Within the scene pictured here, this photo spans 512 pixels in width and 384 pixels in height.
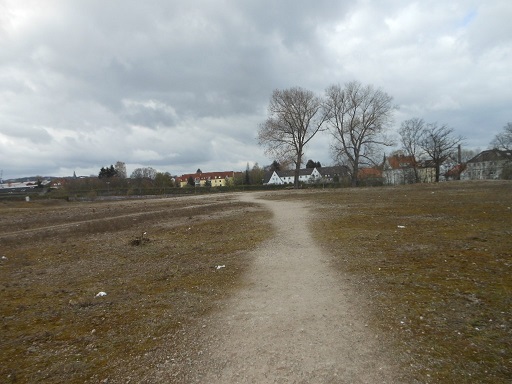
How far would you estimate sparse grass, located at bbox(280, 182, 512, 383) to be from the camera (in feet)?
11.1

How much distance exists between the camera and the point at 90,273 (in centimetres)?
768

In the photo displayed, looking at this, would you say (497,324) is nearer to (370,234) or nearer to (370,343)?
(370,343)

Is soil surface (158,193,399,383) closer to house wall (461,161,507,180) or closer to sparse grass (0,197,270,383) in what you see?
sparse grass (0,197,270,383)

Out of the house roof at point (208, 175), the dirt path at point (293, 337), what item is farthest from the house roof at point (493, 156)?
the house roof at point (208, 175)

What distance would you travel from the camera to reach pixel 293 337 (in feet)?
13.4

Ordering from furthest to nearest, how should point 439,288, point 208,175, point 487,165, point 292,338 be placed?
point 208,175 < point 487,165 < point 439,288 < point 292,338

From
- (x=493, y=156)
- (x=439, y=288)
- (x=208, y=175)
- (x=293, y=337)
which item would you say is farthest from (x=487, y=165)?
(x=208, y=175)

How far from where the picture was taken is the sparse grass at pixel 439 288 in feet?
11.1

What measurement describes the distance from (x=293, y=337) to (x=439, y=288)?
3.07 metres

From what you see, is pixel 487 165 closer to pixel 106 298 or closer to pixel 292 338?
pixel 292 338

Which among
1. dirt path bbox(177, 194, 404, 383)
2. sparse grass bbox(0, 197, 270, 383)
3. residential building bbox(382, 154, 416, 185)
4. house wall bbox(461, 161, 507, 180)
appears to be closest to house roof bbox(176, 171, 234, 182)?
residential building bbox(382, 154, 416, 185)

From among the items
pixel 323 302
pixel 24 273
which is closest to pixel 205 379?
pixel 323 302

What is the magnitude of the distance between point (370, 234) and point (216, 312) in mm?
6927

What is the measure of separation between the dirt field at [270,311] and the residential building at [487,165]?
67.4 metres
